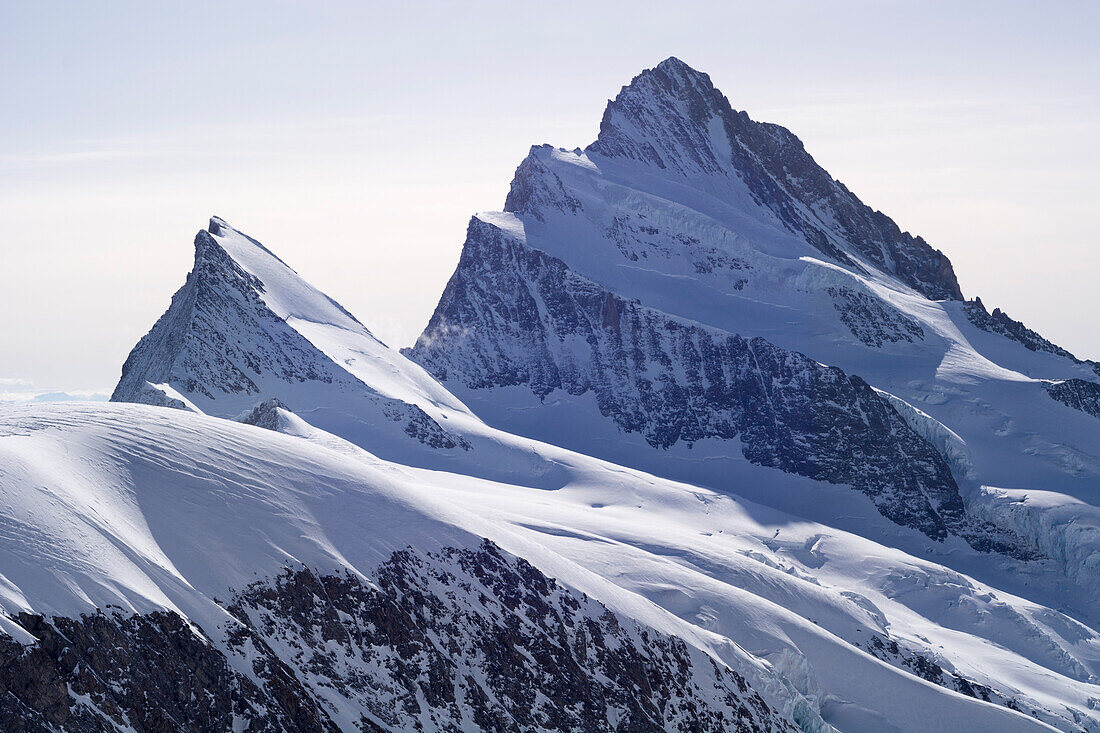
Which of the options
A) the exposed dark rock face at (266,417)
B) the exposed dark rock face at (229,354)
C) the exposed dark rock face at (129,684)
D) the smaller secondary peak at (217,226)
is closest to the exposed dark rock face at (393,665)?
the exposed dark rock face at (129,684)

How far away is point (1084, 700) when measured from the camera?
12531 cm

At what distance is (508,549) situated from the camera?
302ft

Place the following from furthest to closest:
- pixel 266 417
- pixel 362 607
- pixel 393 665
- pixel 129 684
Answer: pixel 266 417 → pixel 362 607 → pixel 393 665 → pixel 129 684

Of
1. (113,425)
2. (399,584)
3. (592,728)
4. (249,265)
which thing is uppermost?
(249,265)

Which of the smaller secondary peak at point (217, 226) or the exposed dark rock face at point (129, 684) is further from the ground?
the smaller secondary peak at point (217, 226)

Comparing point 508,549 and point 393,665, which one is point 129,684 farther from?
point 508,549

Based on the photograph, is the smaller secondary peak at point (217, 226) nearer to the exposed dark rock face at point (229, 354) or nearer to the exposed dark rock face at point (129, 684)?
the exposed dark rock face at point (229, 354)

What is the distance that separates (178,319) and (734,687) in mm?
90169

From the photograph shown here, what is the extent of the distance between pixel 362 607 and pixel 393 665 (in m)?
4.29

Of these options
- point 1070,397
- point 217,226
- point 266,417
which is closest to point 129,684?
point 266,417

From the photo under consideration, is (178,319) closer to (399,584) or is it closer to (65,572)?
(399,584)

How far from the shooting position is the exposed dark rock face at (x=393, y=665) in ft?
196

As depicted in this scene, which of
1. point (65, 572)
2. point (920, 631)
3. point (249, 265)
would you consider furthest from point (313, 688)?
point (249, 265)

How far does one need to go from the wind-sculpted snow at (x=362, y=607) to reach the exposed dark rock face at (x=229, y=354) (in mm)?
20915
